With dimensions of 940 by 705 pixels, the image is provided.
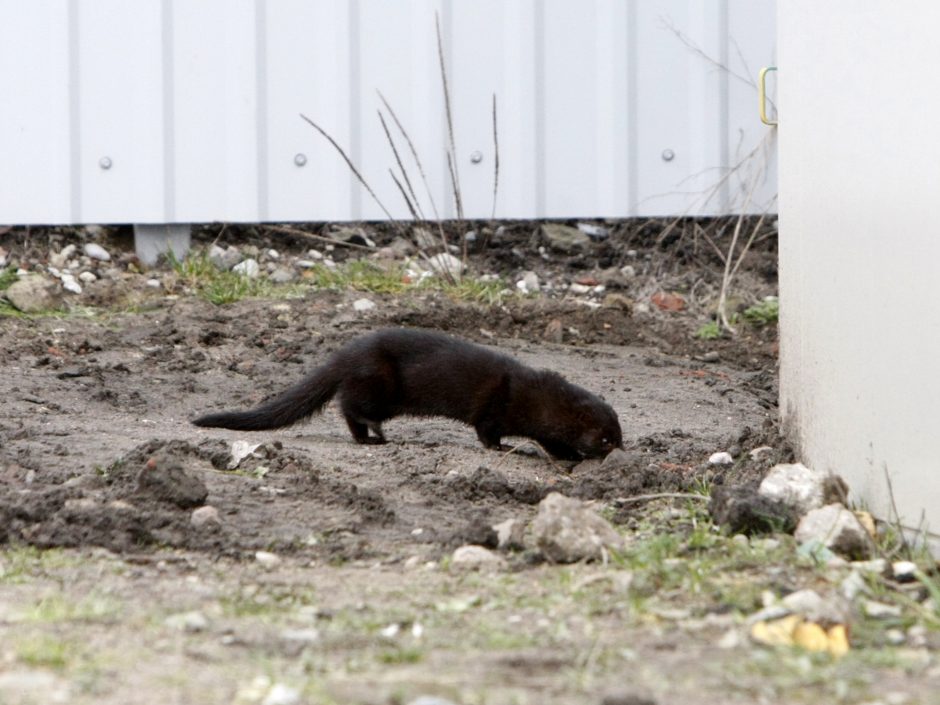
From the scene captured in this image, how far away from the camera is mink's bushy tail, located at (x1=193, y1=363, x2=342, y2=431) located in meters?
5.83

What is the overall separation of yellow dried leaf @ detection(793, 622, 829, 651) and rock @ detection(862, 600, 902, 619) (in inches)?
10.5

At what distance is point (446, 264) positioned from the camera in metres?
8.56

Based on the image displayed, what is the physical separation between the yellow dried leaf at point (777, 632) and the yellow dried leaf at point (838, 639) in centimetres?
7

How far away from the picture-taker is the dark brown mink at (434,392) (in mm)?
6055

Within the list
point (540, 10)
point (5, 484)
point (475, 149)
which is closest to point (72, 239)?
point (475, 149)

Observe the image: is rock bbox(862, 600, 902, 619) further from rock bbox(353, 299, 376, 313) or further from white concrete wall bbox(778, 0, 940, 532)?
rock bbox(353, 299, 376, 313)

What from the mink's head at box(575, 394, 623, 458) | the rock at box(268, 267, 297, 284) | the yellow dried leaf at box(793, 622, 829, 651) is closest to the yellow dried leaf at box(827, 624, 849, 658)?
the yellow dried leaf at box(793, 622, 829, 651)

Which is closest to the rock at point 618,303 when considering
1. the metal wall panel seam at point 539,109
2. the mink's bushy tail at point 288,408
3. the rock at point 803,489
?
the metal wall panel seam at point 539,109

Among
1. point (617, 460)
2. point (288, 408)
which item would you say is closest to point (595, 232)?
point (288, 408)

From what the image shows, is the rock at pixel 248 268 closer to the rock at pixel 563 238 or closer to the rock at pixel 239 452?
the rock at pixel 563 238

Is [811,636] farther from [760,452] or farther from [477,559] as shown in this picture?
[760,452]

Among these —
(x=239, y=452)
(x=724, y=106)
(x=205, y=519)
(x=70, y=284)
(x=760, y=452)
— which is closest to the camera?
(x=205, y=519)

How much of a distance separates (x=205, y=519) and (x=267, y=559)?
37 centimetres

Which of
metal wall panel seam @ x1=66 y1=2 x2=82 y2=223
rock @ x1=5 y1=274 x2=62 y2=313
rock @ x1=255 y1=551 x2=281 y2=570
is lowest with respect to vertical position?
rock @ x1=255 y1=551 x2=281 y2=570
